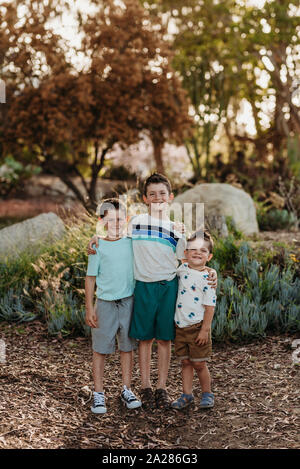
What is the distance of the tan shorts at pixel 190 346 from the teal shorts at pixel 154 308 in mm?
63

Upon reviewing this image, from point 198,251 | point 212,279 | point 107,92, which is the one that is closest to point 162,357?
point 212,279

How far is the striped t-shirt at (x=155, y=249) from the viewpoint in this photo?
346cm

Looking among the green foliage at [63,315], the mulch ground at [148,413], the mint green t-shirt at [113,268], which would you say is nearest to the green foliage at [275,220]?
the mulch ground at [148,413]

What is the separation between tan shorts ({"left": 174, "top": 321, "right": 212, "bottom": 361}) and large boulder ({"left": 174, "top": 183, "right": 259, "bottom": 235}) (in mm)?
4628

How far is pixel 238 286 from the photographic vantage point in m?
5.22

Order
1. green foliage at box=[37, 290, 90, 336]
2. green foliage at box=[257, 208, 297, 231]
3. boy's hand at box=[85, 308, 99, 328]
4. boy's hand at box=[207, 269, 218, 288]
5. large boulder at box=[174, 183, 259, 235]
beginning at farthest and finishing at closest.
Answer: green foliage at box=[257, 208, 297, 231] < large boulder at box=[174, 183, 259, 235] < green foliage at box=[37, 290, 90, 336] < boy's hand at box=[85, 308, 99, 328] < boy's hand at box=[207, 269, 218, 288]

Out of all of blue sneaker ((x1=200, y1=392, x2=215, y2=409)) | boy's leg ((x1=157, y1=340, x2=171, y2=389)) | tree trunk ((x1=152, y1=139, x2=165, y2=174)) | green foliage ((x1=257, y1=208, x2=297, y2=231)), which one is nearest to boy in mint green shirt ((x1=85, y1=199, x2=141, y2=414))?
boy's leg ((x1=157, y1=340, x2=171, y2=389))

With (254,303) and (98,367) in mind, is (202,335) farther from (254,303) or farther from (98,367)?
(254,303)

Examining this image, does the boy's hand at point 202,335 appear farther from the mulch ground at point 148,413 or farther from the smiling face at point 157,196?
the smiling face at point 157,196

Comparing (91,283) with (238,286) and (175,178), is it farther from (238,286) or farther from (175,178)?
(175,178)

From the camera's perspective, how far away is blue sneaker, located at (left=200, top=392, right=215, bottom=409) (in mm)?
3592

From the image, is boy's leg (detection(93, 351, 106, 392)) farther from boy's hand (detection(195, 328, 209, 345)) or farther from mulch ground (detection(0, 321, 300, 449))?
boy's hand (detection(195, 328, 209, 345))

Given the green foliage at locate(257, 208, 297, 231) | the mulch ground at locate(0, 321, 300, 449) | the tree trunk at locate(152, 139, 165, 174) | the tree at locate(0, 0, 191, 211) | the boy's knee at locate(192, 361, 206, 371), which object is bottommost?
the mulch ground at locate(0, 321, 300, 449)
